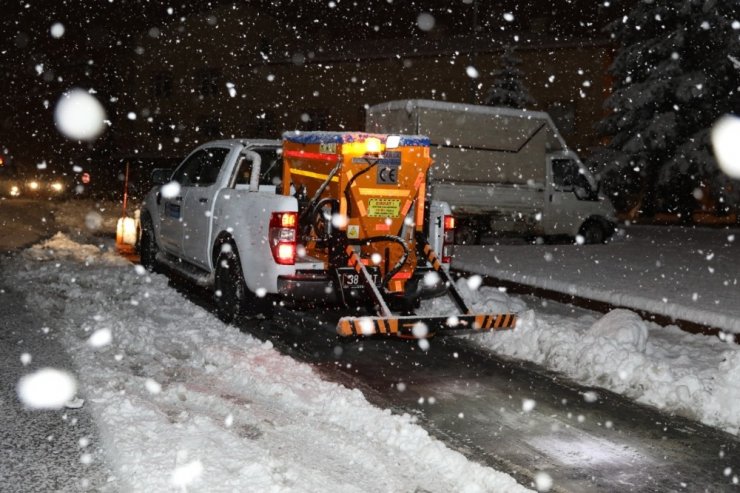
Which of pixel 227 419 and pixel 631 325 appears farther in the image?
pixel 631 325

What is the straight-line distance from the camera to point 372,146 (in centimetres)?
721

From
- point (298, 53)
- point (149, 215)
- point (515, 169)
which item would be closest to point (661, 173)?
point (515, 169)

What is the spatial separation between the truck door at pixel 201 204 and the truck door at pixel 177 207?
0.10m

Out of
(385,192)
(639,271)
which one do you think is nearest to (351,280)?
(385,192)

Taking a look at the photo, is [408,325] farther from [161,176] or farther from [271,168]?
[161,176]

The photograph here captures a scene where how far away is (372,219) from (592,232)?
11.8 meters

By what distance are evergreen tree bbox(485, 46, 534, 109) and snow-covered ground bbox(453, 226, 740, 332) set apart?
13510 mm

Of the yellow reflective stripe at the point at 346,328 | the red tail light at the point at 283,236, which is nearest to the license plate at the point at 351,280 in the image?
the red tail light at the point at 283,236

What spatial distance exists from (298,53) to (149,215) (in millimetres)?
33018

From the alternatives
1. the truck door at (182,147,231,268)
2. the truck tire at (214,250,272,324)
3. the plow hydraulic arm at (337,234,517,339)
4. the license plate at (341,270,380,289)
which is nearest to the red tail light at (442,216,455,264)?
the plow hydraulic arm at (337,234,517,339)

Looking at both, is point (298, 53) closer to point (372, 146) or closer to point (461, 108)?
point (461, 108)

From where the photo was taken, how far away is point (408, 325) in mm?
6844

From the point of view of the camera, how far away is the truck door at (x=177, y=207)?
991 centimetres

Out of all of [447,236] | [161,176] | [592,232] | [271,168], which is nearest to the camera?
[447,236]
